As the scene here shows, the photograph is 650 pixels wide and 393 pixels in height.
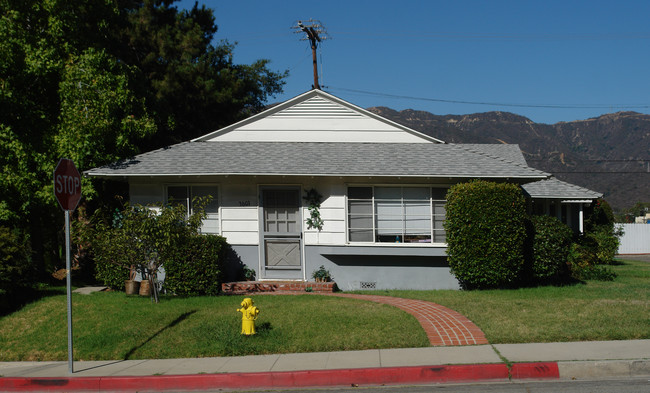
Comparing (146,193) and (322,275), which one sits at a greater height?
(146,193)

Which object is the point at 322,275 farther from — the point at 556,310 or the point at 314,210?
the point at 556,310

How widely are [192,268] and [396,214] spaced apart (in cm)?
521

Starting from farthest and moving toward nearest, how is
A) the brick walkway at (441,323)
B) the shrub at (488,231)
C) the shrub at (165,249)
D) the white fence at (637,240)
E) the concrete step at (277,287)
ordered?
the white fence at (637,240)
the concrete step at (277,287)
the shrub at (488,231)
the shrub at (165,249)
the brick walkway at (441,323)

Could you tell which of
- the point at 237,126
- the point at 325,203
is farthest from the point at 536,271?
the point at 237,126

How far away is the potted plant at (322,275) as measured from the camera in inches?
542

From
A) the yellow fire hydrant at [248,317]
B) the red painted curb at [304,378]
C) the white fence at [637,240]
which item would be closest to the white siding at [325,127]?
the yellow fire hydrant at [248,317]

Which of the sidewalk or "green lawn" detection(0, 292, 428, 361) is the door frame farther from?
the sidewalk

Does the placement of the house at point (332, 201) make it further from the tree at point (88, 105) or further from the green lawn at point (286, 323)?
the green lawn at point (286, 323)

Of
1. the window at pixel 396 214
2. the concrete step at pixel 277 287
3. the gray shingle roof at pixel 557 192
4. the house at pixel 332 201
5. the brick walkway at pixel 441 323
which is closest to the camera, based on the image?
the brick walkway at pixel 441 323

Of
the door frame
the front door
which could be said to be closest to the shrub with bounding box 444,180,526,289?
the door frame

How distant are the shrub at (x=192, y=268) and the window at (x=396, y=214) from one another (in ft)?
11.9

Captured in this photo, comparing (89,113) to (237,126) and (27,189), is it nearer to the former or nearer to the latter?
(27,189)

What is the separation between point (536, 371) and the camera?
732 cm

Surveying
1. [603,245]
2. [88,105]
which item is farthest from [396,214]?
[603,245]
